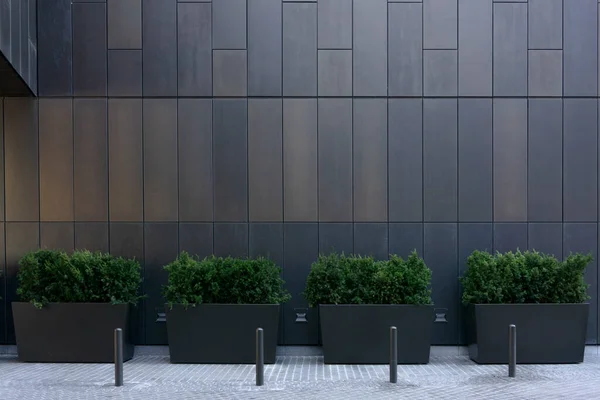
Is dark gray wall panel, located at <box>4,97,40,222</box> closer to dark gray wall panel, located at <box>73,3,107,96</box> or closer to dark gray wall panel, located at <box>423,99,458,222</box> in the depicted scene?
dark gray wall panel, located at <box>73,3,107,96</box>

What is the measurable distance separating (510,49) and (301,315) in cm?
695

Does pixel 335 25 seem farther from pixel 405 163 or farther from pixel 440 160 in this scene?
pixel 440 160

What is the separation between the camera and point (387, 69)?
12125 mm

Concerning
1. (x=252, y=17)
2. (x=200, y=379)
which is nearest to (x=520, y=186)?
(x=252, y=17)

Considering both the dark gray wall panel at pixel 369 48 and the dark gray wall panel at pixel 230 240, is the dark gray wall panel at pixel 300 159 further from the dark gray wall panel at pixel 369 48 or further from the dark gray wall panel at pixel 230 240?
the dark gray wall panel at pixel 369 48

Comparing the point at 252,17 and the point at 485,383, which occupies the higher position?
the point at 252,17

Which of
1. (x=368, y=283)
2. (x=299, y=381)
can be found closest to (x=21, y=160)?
(x=299, y=381)

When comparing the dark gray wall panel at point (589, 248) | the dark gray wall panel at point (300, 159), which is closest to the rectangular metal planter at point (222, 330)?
the dark gray wall panel at point (300, 159)

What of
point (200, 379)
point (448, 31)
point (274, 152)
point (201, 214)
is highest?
point (448, 31)

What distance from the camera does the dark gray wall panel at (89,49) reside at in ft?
39.9

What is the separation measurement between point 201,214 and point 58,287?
9.93 ft

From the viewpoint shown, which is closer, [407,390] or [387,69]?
[407,390]

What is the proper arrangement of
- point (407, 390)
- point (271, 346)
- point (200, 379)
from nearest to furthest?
point (407, 390) < point (200, 379) < point (271, 346)

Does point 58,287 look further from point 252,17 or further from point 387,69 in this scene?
point 387,69
